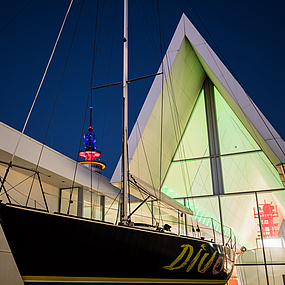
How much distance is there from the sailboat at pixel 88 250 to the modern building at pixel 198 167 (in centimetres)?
500

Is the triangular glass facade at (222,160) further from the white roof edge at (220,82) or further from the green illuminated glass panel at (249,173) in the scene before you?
the white roof edge at (220,82)

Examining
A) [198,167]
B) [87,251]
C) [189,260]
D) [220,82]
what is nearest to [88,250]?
[87,251]

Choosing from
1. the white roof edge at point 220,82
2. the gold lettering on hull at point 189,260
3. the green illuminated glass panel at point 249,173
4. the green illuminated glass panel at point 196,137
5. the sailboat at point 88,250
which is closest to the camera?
the sailboat at point 88,250

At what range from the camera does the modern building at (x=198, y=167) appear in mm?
11992

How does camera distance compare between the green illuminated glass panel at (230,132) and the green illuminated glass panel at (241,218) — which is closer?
the green illuminated glass panel at (241,218)

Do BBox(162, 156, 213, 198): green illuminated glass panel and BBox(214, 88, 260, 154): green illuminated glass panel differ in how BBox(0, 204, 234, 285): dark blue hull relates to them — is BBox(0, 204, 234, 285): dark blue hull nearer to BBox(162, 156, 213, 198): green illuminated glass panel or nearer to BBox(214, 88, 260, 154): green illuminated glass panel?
BBox(162, 156, 213, 198): green illuminated glass panel

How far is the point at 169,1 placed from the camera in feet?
180

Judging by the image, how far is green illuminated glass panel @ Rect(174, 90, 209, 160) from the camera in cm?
1554

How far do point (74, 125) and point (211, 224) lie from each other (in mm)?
101223

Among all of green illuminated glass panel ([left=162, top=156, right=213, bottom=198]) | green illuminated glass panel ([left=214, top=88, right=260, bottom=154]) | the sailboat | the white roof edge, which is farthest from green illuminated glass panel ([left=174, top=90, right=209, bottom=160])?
the sailboat

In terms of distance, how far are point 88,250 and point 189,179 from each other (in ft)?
35.0

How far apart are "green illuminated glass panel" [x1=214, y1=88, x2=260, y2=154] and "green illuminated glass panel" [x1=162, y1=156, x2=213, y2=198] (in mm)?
1262

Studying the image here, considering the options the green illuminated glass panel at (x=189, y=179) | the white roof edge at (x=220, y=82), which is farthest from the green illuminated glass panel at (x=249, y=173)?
the white roof edge at (x=220, y=82)

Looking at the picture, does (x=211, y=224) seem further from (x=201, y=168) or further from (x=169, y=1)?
(x=169, y=1)
